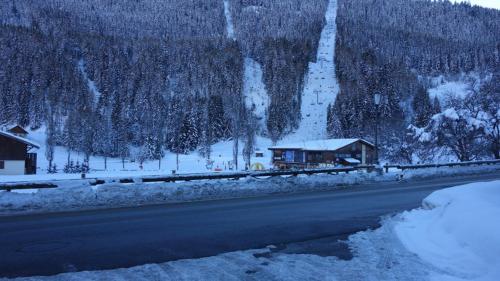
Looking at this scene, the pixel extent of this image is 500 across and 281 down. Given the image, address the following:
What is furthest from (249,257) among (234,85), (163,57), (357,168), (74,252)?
(163,57)

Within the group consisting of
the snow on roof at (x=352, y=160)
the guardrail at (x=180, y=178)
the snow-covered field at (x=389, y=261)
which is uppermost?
the snow on roof at (x=352, y=160)

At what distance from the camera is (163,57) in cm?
16362

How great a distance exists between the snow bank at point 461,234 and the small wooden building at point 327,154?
169 ft

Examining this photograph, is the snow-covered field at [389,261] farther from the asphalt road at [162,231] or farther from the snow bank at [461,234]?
the asphalt road at [162,231]

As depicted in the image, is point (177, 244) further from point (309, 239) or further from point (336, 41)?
point (336, 41)

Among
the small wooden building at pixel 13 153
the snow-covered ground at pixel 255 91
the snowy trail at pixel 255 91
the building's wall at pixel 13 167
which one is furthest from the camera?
the snowy trail at pixel 255 91

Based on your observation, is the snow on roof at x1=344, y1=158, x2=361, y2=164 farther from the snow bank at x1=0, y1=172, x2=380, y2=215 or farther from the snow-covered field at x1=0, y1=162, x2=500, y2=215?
the snow bank at x1=0, y1=172, x2=380, y2=215

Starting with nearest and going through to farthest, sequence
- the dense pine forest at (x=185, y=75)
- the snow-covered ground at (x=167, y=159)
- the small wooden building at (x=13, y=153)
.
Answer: the small wooden building at (x=13, y=153) → the snow-covered ground at (x=167, y=159) → the dense pine forest at (x=185, y=75)

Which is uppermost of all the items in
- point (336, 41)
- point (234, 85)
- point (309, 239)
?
point (336, 41)

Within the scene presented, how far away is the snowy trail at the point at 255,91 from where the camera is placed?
14612 cm

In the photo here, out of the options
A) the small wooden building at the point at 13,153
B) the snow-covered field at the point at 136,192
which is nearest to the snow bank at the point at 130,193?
the snow-covered field at the point at 136,192

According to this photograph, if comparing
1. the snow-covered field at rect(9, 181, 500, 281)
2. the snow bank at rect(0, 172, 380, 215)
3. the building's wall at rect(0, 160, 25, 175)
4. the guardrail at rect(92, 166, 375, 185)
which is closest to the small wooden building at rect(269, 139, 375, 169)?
the building's wall at rect(0, 160, 25, 175)

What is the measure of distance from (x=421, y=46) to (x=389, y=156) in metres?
140

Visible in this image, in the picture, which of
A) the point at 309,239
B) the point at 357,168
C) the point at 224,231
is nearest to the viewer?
the point at 309,239
